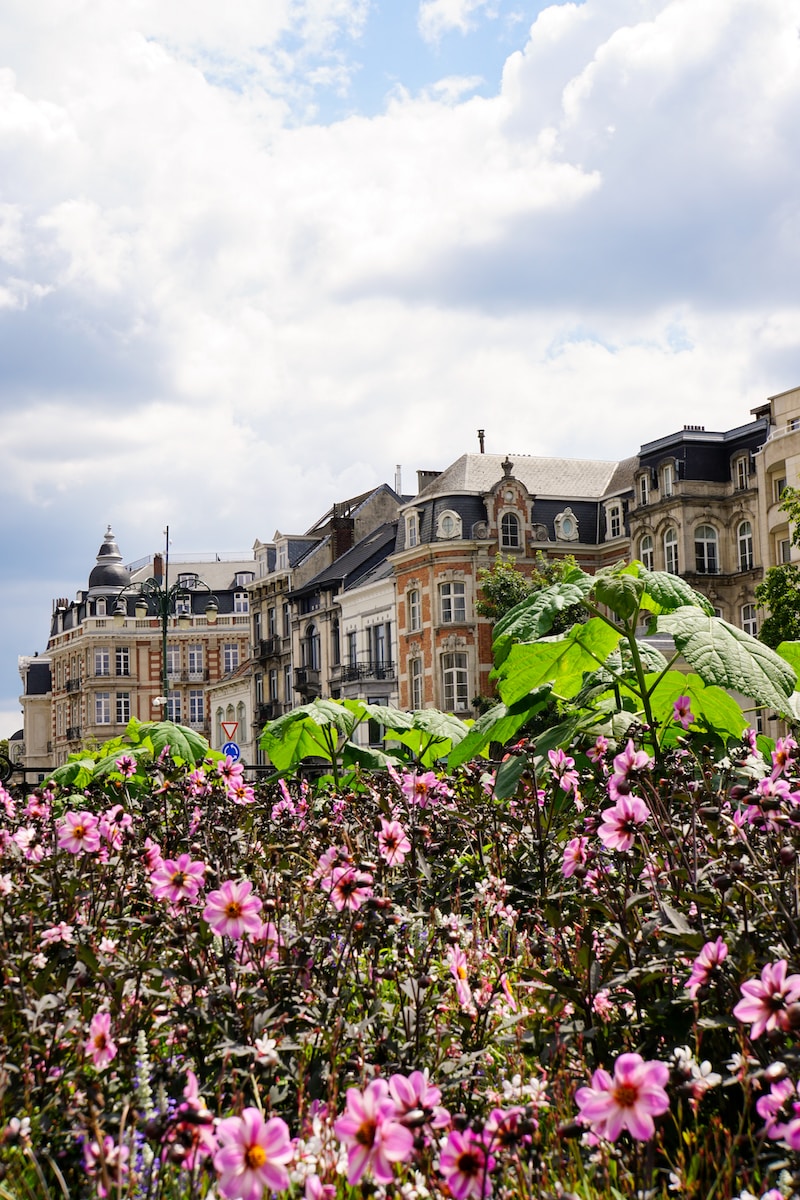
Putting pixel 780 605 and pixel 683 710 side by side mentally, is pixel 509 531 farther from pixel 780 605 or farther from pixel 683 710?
pixel 683 710

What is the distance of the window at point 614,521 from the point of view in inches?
1890

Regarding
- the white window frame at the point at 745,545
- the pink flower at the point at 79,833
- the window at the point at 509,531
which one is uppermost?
the window at the point at 509,531

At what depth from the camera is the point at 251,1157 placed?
2.04m

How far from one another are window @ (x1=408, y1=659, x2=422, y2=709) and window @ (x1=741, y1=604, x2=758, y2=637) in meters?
12.1

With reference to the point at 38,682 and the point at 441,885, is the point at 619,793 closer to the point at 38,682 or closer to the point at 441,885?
the point at 441,885

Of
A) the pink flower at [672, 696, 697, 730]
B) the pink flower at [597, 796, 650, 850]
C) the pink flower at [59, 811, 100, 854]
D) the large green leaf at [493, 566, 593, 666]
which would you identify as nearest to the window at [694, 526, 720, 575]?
the large green leaf at [493, 566, 593, 666]

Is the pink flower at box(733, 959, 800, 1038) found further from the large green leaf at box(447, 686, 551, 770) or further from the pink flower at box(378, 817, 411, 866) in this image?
the large green leaf at box(447, 686, 551, 770)

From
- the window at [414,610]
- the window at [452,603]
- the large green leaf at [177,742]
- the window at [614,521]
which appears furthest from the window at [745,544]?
the large green leaf at [177,742]

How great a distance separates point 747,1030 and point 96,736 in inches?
3024

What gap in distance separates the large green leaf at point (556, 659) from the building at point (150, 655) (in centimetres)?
6871

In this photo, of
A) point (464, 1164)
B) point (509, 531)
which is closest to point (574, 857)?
point (464, 1164)

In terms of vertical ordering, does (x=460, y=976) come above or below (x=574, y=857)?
below

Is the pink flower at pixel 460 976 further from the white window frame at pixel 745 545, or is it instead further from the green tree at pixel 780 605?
the white window frame at pixel 745 545

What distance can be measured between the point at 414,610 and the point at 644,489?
9735 mm
